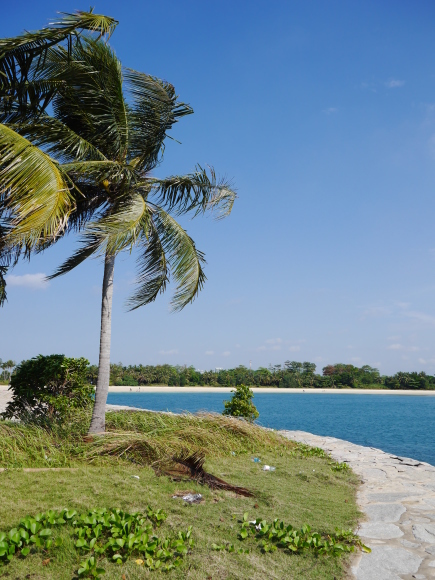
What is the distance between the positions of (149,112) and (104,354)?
4521mm

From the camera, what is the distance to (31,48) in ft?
21.9

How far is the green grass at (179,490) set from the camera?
150 inches

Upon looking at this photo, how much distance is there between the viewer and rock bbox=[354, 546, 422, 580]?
3.96 m

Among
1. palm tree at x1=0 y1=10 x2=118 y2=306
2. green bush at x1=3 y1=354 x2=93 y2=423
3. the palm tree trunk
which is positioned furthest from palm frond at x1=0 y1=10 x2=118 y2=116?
green bush at x1=3 y1=354 x2=93 y2=423

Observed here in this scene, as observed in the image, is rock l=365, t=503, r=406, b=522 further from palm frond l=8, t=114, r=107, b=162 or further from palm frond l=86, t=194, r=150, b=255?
palm frond l=8, t=114, r=107, b=162

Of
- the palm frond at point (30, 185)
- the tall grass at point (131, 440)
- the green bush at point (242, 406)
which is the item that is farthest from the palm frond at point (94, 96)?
the green bush at point (242, 406)

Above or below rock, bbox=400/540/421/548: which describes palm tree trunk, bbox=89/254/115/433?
above

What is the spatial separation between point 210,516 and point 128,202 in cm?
528

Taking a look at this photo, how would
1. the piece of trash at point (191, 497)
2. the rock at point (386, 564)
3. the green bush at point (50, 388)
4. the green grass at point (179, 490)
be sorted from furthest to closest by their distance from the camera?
the green bush at point (50, 388) < the piece of trash at point (191, 497) < the rock at point (386, 564) < the green grass at point (179, 490)

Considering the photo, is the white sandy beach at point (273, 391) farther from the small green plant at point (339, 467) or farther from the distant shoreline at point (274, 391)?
the small green plant at point (339, 467)

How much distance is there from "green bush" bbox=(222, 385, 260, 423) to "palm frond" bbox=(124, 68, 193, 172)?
6.31 m

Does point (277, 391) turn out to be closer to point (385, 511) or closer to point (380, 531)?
point (385, 511)

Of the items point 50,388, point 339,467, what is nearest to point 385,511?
point 339,467

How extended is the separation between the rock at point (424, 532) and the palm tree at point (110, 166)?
4933 millimetres
